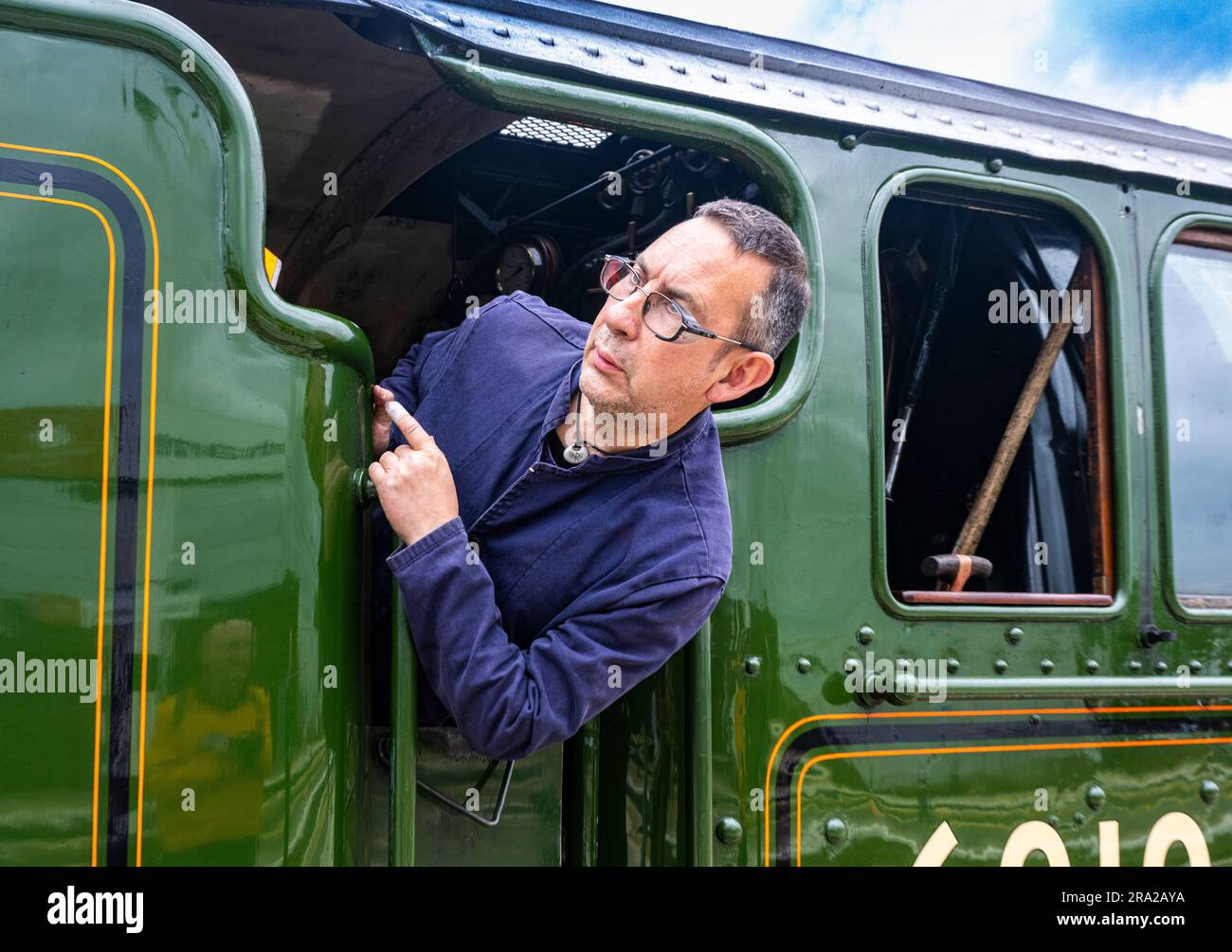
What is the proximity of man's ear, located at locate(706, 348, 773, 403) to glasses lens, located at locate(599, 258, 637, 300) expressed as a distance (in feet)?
0.70

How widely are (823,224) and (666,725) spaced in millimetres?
957

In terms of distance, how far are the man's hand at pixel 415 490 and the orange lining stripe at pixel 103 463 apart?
1.17ft

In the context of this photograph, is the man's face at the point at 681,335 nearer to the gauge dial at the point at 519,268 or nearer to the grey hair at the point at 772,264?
the grey hair at the point at 772,264

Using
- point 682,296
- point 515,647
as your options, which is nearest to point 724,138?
point 682,296

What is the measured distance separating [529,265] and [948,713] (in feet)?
4.31

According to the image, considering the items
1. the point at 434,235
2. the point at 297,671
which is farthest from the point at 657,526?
the point at 434,235

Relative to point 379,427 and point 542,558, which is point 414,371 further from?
point 542,558

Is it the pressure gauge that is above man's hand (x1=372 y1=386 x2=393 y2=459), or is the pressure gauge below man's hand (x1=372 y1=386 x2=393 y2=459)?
above

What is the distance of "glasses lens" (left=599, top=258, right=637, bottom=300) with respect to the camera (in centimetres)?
181

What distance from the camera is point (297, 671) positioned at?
165 cm

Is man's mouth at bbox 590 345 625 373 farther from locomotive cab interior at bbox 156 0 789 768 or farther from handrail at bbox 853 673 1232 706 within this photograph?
handrail at bbox 853 673 1232 706

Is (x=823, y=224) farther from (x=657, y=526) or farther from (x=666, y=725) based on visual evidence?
(x=666, y=725)

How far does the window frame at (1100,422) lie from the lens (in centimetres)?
217

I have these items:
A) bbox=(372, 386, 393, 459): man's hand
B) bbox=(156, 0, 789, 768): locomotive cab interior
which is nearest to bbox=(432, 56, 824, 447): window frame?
bbox=(156, 0, 789, 768): locomotive cab interior
